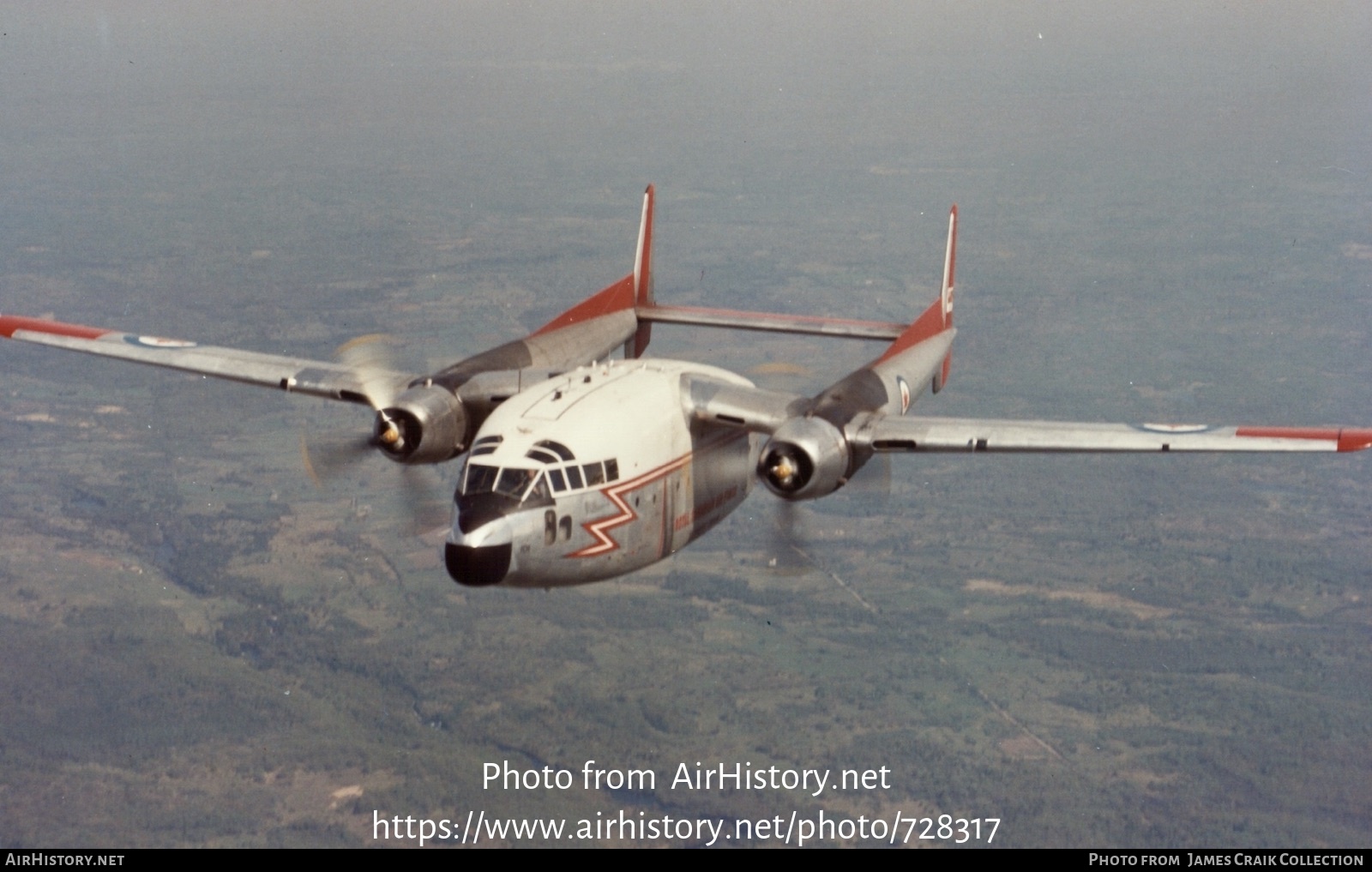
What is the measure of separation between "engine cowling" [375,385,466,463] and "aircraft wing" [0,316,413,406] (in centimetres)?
205

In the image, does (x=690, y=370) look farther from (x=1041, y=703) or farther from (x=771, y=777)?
(x=1041, y=703)

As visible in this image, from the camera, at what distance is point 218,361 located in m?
42.4

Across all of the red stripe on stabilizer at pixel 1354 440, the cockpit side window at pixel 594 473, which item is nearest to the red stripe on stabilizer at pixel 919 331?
the cockpit side window at pixel 594 473

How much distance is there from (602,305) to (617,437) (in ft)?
41.4

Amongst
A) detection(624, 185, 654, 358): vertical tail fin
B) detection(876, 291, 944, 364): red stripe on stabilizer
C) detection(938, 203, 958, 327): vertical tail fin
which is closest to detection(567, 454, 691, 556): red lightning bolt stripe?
detection(876, 291, 944, 364): red stripe on stabilizer

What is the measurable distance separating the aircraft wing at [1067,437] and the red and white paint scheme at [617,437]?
0.05 meters

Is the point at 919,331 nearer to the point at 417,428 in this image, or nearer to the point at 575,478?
the point at 575,478

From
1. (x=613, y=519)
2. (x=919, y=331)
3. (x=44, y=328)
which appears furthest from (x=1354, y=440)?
(x=44, y=328)

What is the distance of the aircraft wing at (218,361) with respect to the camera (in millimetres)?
39812

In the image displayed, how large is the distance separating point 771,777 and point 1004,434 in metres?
139

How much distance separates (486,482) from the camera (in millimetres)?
33469

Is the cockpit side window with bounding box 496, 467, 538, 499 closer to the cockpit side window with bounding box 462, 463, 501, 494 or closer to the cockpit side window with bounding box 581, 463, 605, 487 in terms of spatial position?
the cockpit side window with bounding box 462, 463, 501, 494

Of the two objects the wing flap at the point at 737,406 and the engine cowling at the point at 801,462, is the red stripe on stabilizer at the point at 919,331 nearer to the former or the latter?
the wing flap at the point at 737,406
